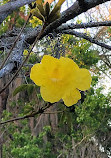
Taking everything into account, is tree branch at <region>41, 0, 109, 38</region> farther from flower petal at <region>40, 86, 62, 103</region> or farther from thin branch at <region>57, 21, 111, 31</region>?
flower petal at <region>40, 86, 62, 103</region>

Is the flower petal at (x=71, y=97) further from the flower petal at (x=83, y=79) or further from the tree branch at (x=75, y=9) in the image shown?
the tree branch at (x=75, y=9)

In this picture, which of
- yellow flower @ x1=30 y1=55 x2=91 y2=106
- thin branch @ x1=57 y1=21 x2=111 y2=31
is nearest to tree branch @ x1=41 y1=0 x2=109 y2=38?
thin branch @ x1=57 y1=21 x2=111 y2=31

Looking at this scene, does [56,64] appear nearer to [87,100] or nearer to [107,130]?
[87,100]

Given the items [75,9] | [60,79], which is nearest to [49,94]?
[60,79]

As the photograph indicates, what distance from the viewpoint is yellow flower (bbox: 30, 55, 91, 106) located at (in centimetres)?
28

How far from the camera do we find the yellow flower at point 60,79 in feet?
0.93

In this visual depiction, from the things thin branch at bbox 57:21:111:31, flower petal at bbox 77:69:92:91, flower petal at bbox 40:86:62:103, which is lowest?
flower petal at bbox 40:86:62:103

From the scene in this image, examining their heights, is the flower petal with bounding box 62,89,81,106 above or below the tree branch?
below

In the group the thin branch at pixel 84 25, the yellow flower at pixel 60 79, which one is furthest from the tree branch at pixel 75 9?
the yellow flower at pixel 60 79

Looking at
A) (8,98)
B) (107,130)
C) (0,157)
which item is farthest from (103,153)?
(8,98)

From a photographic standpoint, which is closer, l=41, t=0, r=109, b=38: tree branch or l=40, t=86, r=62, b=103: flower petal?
l=40, t=86, r=62, b=103: flower petal

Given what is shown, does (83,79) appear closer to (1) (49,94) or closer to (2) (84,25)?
(1) (49,94)

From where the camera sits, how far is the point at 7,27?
5203 millimetres

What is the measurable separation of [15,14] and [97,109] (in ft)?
9.17
